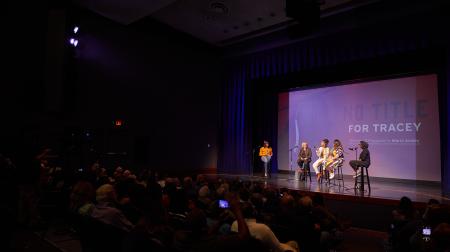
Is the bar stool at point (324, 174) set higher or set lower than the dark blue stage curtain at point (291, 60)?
lower

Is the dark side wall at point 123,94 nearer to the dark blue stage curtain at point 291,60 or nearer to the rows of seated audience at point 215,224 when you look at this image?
the dark blue stage curtain at point 291,60

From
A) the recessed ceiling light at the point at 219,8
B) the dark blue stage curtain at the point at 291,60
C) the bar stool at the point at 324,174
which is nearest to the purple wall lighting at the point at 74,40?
the recessed ceiling light at the point at 219,8

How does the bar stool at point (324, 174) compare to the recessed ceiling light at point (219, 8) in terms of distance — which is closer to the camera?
the bar stool at point (324, 174)

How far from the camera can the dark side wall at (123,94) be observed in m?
8.41

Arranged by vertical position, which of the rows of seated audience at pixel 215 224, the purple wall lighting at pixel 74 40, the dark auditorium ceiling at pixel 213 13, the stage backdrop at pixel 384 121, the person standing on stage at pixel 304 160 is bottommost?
the rows of seated audience at pixel 215 224

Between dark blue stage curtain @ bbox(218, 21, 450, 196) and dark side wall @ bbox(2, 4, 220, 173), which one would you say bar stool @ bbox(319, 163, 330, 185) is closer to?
dark blue stage curtain @ bbox(218, 21, 450, 196)

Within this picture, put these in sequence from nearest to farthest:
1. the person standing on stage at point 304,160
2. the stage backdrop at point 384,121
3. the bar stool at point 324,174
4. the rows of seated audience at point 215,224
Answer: the rows of seated audience at point 215,224
the stage backdrop at point 384,121
the bar stool at point 324,174
the person standing on stage at point 304,160

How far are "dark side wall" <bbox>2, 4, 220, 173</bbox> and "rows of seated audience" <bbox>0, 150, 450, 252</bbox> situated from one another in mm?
4309

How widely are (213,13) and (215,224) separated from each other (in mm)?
8389

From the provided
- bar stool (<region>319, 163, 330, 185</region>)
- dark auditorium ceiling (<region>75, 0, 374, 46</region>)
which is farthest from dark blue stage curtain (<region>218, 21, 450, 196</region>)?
bar stool (<region>319, 163, 330, 185</region>)

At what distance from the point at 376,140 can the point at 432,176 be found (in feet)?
5.11

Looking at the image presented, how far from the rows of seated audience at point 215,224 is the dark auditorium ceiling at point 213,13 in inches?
229

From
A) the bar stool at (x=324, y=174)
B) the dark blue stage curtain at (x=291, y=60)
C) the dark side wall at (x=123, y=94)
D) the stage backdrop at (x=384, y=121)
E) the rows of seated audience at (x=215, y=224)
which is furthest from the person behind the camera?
the bar stool at (x=324, y=174)

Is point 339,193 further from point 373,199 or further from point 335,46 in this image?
point 335,46
